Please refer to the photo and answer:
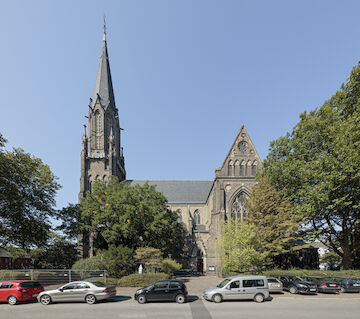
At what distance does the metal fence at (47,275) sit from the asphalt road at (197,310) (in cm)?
596

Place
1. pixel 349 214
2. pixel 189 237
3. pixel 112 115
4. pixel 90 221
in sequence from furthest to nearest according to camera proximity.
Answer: pixel 112 115, pixel 189 237, pixel 90 221, pixel 349 214

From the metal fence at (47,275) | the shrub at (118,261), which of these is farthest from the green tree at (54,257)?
the shrub at (118,261)

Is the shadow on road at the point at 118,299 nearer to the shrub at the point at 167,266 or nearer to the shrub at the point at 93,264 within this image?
the shrub at the point at 93,264

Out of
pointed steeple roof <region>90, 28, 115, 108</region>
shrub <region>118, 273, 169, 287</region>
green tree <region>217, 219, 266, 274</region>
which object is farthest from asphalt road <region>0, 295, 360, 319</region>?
pointed steeple roof <region>90, 28, 115, 108</region>

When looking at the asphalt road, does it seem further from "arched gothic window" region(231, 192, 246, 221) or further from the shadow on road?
"arched gothic window" region(231, 192, 246, 221)

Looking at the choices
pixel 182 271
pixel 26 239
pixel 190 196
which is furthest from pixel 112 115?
pixel 182 271

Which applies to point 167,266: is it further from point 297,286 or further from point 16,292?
point 16,292

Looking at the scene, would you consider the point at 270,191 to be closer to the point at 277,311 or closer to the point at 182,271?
the point at 277,311

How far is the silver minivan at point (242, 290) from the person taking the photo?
13.6m

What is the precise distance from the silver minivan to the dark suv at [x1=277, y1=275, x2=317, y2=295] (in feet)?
13.1

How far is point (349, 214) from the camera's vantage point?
22.6 meters

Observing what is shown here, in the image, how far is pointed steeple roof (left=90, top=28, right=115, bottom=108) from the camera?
45.3m

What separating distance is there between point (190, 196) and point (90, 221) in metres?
27.5

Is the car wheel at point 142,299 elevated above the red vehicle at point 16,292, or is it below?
below
